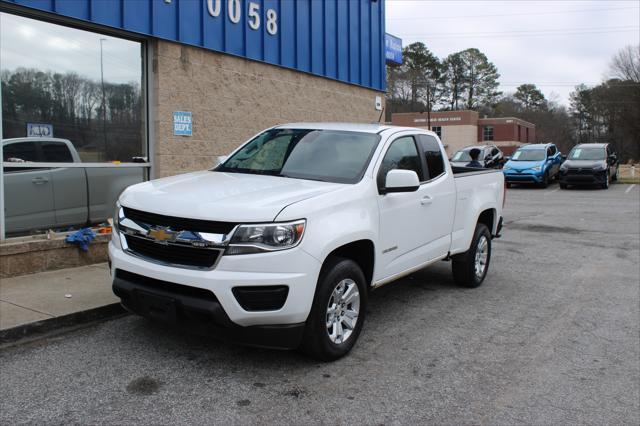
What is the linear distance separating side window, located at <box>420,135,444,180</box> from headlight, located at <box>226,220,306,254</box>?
96.1 inches

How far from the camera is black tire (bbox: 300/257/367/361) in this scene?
418 centimetres

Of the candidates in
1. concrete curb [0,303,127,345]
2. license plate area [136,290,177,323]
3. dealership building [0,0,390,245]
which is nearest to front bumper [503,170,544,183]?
dealership building [0,0,390,245]

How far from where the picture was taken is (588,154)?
25000 mm

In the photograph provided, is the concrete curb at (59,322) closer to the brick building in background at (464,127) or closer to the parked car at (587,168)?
the parked car at (587,168)

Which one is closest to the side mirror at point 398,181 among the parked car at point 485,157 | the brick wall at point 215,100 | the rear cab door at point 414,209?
the rear cab door at point 414,209

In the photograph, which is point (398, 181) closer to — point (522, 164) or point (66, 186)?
point (66, 186)

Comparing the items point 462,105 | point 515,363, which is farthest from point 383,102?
point 462,105

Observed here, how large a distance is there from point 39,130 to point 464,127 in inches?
3018

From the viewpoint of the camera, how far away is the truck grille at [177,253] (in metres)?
3.98

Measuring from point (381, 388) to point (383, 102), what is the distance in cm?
1103

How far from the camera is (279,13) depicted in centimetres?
1038

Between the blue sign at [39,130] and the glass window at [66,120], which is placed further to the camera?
the blue sign at [39,130]

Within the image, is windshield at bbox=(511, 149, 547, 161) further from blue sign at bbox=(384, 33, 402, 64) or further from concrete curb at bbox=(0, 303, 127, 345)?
concrete curb at bbox=(0, 303, 127, 345)

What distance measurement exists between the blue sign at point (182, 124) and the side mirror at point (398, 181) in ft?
15.7
